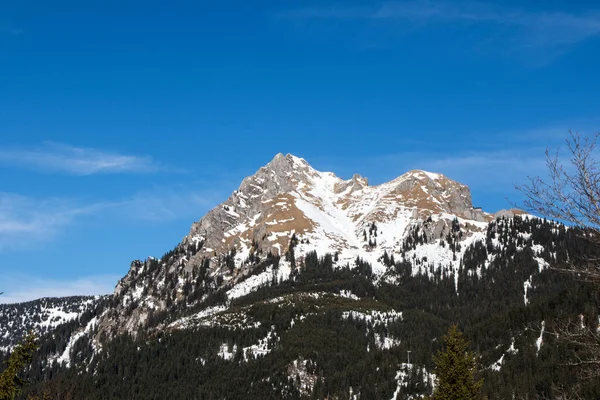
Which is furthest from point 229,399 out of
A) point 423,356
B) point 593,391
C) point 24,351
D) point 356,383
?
point 24,351

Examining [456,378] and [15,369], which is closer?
[15,369]

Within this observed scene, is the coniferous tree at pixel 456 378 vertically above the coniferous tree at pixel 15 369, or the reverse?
the coniferous tree at pixel 15 369

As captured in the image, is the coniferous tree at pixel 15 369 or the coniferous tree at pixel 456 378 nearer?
the coniferous tree at pixel 15 369

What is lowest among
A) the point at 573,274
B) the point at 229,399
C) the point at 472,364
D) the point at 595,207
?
the point at 229,399

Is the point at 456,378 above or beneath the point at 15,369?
beneath

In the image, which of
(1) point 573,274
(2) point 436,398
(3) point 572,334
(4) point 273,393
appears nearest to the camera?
(3) point 572,334

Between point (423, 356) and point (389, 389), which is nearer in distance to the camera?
point (389, 389)

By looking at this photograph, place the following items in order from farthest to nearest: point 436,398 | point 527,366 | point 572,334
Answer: point 527,366
point 436,398
point 572,334

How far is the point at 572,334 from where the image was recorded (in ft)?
47.7

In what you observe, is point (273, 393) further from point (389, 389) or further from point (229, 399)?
point (389, 389)

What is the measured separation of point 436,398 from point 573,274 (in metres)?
33.4

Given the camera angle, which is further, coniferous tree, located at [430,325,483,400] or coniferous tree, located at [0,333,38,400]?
coniferous tree, located at [430,325,483,400]

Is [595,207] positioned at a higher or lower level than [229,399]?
higher

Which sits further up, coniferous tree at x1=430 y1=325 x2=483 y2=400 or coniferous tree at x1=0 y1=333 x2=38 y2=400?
coniferous tree at x1=0 y1=333 x2=38 y2=400
